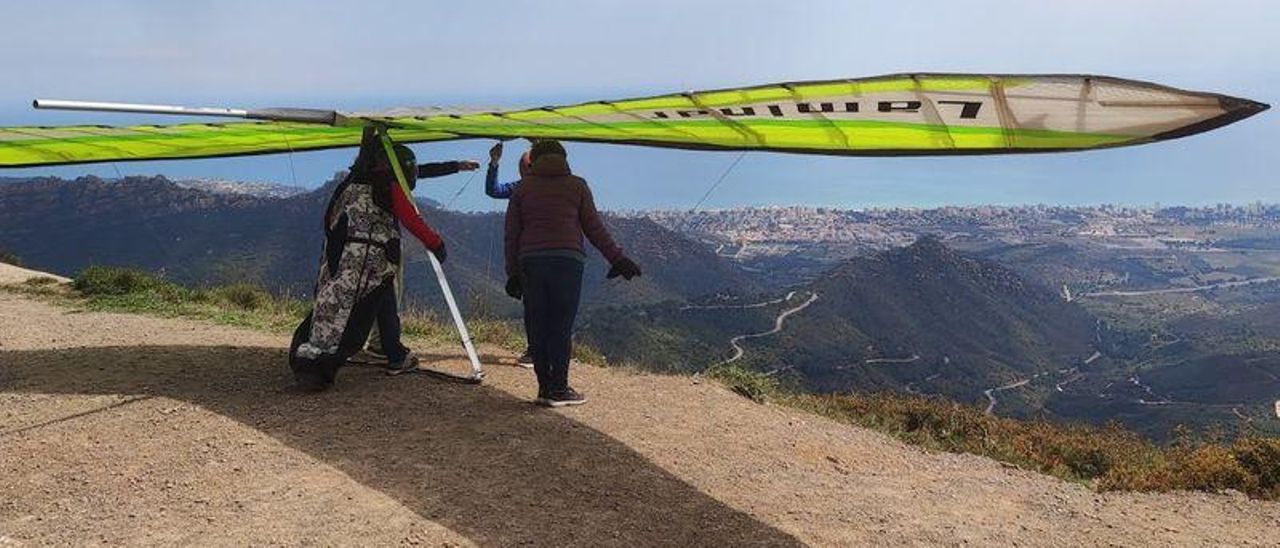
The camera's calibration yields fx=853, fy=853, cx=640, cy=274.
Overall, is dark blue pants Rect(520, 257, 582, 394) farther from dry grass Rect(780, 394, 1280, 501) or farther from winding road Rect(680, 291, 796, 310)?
winding road Rect(680, 291, 796, 310)

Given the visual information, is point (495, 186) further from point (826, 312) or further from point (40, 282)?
point (826, 312)

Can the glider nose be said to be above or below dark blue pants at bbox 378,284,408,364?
above

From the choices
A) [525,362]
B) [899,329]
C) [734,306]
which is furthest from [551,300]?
[899,329]

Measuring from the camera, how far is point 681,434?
743cm

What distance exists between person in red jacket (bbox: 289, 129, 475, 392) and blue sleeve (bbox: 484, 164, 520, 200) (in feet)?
4.24

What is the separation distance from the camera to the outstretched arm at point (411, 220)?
768 centimetres

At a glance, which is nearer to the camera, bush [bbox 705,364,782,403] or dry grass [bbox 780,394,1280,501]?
dry grass [bbox 780,394,1280,501]

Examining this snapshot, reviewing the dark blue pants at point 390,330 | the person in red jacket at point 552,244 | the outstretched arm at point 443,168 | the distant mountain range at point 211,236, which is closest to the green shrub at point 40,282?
the dark blue pants at point 390,330

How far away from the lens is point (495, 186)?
905 cm

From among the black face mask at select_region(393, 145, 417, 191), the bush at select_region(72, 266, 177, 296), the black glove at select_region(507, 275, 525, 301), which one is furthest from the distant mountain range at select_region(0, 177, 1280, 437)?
the black glove at select_region(507, 275, 525, 301)

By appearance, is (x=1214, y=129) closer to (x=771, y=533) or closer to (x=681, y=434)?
(x=771, y=533)

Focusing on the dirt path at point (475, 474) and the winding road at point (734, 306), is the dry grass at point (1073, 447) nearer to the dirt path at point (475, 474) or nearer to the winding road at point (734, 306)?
the dirt path at point (475, 474)

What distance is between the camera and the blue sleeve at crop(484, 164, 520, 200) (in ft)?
29.5

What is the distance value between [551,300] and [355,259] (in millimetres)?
1858
